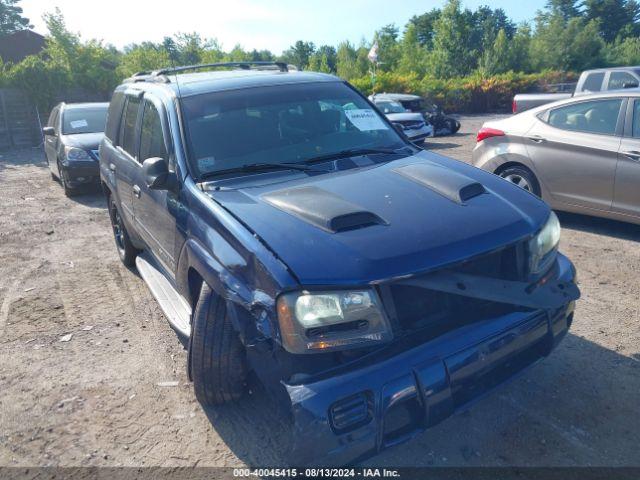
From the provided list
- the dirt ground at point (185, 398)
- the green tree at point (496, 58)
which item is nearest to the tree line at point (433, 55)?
the green tree at point (496, 58)

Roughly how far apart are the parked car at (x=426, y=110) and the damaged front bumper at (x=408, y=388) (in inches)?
582

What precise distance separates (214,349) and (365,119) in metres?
2.09

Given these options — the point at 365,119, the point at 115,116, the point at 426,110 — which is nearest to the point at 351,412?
the point at 365,119

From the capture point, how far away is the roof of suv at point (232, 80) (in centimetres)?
374

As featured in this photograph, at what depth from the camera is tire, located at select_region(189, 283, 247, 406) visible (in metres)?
2.79

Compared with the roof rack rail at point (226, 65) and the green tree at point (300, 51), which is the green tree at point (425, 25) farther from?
the roof rack rail at point (226, 65)

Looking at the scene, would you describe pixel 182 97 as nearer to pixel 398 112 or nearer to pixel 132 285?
pixel 132 285

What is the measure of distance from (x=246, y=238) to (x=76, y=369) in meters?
2.09

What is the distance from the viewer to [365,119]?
157 inches

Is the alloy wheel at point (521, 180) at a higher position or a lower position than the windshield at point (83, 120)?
lower

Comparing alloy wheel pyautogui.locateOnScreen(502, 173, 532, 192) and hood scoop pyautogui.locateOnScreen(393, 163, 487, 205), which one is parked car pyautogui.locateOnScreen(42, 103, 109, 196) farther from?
hood scoop pyautogui.locateOnScreen(393, 163, 487, 205)

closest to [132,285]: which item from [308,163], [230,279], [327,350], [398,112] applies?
[308,163]

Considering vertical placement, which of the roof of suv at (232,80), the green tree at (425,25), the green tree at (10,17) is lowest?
the roof of suv at (232,80)

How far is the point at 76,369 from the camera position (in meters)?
3.77
